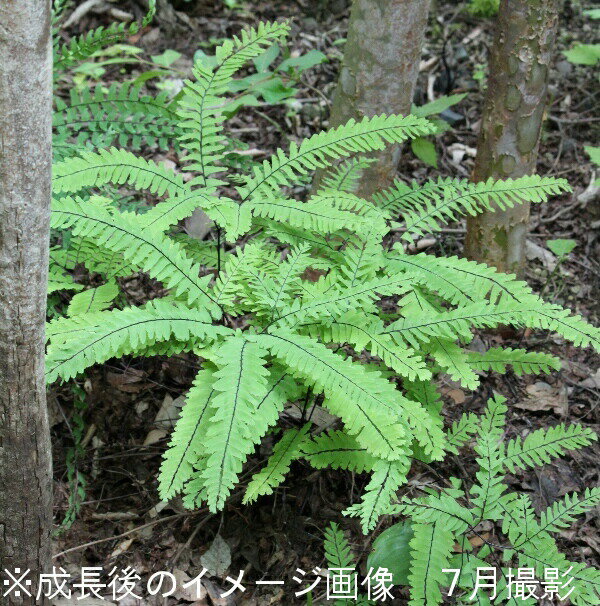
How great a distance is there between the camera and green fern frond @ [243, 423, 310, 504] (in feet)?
8.56

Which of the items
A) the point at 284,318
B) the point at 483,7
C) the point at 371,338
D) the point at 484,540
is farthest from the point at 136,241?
the point at 483,7

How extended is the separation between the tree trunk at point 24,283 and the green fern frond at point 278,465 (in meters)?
0.69

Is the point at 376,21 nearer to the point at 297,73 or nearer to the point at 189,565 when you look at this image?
the point at 297,73

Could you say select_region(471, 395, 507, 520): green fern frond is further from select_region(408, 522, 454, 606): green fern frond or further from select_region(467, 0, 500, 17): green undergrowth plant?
select_region(467, 0, 500, 17): green undergrowth plant

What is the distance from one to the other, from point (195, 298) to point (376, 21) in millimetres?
1598

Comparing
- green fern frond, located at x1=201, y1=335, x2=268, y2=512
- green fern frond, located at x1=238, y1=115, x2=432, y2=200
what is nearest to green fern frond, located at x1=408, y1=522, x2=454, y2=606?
green fern frond, located at x1=201, y1=335, x2=268, y2=512

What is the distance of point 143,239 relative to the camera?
8.66 feet

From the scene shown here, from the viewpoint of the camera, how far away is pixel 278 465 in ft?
8.82

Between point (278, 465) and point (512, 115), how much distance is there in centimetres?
205

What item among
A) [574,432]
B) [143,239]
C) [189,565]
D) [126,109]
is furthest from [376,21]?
[189,565]

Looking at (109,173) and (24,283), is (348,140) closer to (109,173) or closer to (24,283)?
(109,173)

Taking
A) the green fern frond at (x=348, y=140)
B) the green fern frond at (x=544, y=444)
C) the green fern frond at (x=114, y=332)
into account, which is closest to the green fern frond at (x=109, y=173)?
the green fern frond at (x=348, y=140)

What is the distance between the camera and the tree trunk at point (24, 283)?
1698 mm

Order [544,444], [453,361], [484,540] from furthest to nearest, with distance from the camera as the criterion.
A: [544,444], [453,361], [484,540]
